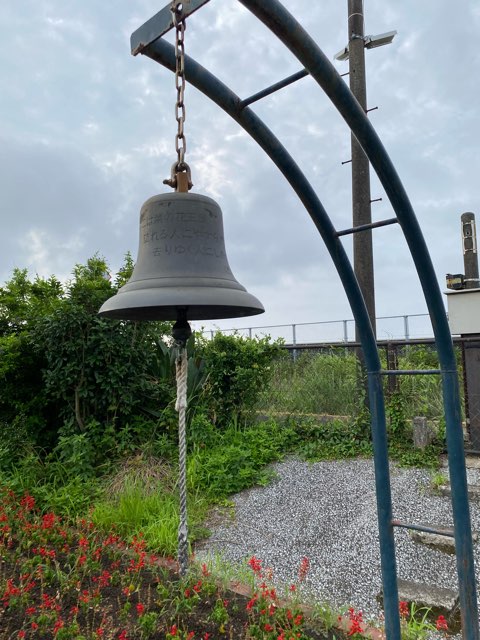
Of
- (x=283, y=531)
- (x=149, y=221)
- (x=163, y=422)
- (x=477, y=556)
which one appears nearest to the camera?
(x=149, y=221)

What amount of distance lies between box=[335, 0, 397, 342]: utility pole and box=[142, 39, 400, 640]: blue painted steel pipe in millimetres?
3820

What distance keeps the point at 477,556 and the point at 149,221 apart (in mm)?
2800

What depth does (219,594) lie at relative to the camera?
2.28 m

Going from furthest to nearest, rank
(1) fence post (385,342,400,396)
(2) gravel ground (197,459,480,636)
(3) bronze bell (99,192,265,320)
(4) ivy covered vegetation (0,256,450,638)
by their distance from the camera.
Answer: (1) fence post (385,342,400,396), (4) ivy covered vegetation (0,256,450,638), (2) gravel ground (197,459,480,636), (3) bronze bell (99,192,265,320)

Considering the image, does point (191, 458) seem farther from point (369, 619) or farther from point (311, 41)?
point (311, 41)

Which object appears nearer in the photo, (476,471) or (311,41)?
(311,41)

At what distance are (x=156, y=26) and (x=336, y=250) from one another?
0.99 m

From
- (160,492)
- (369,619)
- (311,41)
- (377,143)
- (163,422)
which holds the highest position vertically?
(311,41)

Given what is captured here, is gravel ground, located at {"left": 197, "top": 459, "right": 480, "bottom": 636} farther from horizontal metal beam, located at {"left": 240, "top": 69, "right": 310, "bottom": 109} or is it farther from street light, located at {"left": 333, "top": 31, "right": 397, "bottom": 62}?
street light, located at {"left": 333, "top": 31, "right": 397, "bottom": 62}

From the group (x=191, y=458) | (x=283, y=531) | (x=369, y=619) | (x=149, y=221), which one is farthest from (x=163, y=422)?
(x=149, y=221)

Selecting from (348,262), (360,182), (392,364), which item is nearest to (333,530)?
(348,262)

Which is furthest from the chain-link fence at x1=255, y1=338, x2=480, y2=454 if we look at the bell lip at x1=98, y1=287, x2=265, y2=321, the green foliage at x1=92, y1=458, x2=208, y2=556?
the bell lip at x1=98, y1=287, x2=265, y2=321

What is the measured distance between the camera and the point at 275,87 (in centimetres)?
163

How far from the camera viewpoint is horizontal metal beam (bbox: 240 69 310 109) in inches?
61.7
